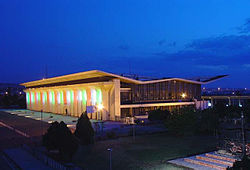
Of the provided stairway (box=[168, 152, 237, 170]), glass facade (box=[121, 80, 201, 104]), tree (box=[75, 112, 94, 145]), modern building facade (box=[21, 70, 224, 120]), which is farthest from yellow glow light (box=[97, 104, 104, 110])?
stairway (box=[168, 152, 237, 170])

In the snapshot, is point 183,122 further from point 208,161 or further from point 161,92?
point 161,92

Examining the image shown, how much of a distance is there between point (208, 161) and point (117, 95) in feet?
78.7

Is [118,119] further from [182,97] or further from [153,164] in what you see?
[153,164]

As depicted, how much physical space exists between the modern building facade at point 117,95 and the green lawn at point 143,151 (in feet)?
48.2

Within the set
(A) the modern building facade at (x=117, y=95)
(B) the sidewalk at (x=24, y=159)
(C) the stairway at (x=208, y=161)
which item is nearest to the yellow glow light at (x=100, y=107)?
(A) the modern building facade at (x=117, y=95)

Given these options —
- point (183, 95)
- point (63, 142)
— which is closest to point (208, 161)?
point (63, 142)

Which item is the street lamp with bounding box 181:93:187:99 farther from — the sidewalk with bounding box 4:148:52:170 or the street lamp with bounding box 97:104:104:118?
the sidewalk with bounding box 4:148:52:170

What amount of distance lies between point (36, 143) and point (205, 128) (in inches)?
620

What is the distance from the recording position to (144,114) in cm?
4253

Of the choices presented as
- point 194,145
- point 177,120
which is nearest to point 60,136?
point 194,145

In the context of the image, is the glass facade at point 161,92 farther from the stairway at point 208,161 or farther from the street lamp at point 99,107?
the stairway at point 208,161

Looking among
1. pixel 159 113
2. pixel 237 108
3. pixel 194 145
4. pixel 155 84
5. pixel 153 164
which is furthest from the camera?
pixel 155 84

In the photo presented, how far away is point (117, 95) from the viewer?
38.8 meters

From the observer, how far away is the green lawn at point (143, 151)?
52.7 ft
